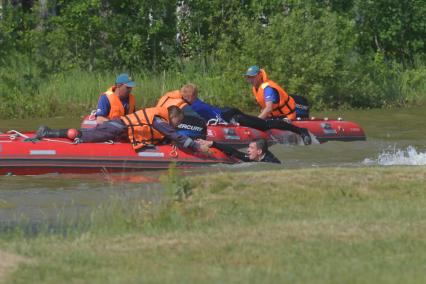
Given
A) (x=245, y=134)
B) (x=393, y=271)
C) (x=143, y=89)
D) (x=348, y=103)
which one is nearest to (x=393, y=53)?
(x=348, y=103)

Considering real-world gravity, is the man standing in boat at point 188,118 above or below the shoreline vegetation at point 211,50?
above

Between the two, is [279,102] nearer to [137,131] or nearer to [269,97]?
[269,97]

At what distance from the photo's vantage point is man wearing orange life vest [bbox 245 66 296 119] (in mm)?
20250

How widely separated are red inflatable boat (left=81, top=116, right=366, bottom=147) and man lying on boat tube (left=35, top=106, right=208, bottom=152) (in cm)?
135

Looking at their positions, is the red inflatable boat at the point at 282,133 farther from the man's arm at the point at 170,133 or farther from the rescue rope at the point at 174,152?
the man's arm at the point at 170,133

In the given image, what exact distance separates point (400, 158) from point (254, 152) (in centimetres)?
289

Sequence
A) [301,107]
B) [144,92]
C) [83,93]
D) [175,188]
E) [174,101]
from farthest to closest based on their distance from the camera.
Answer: [144,92], [83,93], [301,107], [174,101], [175,188]

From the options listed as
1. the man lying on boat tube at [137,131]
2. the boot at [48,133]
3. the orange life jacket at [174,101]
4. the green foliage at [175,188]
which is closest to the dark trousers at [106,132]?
the man lying on boat tube at [137,131]

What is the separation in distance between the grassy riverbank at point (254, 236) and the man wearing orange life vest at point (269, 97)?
8.11 m

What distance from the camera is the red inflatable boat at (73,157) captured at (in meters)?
16.0

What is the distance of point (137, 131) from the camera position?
53.7ft

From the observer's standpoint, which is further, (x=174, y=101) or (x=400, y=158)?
(x=174, y=101)

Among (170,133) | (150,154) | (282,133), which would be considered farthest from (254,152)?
(282,133)

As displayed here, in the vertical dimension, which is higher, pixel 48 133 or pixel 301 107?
pixel 48 133
